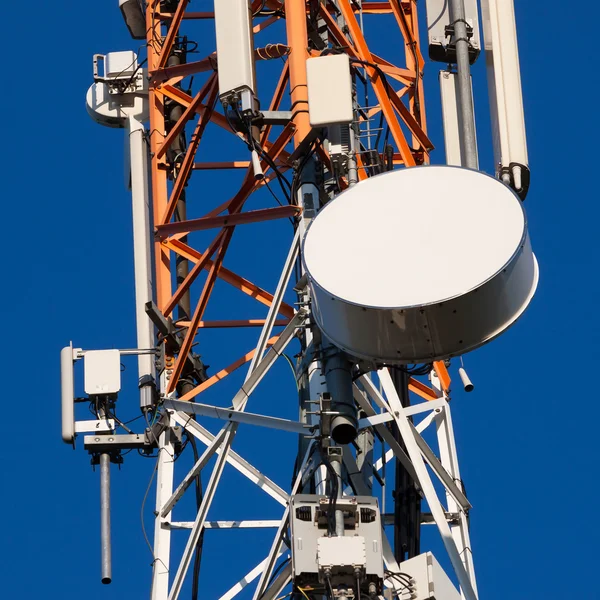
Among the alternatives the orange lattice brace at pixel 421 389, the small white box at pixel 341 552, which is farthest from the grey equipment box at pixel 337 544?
the orange lattice brace at pixel 421 389

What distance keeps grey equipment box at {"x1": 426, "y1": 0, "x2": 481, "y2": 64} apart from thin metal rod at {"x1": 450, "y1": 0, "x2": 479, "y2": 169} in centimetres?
50

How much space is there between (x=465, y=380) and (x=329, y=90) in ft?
12.2

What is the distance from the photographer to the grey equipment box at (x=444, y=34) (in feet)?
85.5

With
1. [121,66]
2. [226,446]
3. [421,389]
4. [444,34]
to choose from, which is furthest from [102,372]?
[444,34]

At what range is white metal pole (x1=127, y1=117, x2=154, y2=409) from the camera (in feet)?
87.4

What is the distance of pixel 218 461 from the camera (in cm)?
2356

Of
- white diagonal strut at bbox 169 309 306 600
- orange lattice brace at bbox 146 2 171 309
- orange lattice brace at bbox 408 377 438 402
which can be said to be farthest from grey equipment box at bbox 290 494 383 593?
orange lattice brace at bbox 146 2 171 309

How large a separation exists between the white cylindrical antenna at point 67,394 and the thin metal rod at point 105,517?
49cm

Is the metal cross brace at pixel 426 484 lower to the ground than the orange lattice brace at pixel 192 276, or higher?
lower

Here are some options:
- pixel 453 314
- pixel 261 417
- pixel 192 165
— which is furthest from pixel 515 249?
pixel 192 165

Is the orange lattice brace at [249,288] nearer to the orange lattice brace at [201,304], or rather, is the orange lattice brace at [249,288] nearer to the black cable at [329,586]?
the orange lattice brace at [201,304]

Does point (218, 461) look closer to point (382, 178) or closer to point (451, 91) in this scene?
point (382, 178)

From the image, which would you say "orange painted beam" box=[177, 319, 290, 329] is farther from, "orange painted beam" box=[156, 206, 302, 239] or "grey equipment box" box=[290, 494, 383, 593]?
"grey equipment box" box=[290, 494, 383, 593]

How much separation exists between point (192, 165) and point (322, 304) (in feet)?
16.8
